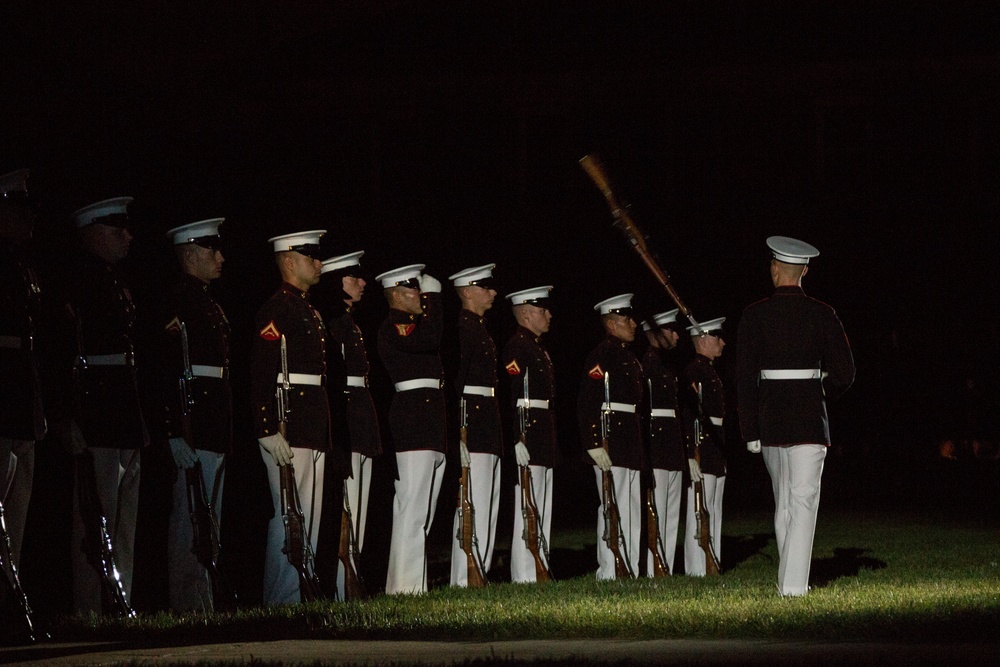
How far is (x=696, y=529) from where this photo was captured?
1317cm

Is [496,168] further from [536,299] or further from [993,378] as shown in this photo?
[536,299]

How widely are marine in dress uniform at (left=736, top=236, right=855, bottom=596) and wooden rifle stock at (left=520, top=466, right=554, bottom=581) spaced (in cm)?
236

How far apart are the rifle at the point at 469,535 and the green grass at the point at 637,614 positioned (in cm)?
20

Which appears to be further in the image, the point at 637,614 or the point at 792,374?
the point at 792,374

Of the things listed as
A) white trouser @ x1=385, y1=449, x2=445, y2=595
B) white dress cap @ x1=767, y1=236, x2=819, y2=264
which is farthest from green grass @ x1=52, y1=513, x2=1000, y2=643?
white dress cap @ x1=767, y1=236, x2=819, y2=264

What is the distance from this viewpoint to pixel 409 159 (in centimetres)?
2742

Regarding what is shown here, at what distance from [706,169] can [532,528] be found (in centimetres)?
1705

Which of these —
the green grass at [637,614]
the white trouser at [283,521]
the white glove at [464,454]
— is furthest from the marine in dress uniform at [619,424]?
the white trouser at [283,521]

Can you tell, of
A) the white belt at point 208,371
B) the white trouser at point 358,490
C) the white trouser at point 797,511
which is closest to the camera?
the white belt at point 208,371

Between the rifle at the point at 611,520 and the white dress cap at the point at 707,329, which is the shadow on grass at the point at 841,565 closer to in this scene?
the rifle at the point at 611,520

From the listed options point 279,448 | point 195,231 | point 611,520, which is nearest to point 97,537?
point 279,448

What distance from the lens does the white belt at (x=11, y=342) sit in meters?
8.13

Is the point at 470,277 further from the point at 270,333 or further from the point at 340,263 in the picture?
the point at 270,333

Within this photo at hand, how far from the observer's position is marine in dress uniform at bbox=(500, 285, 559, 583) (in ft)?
39.1
